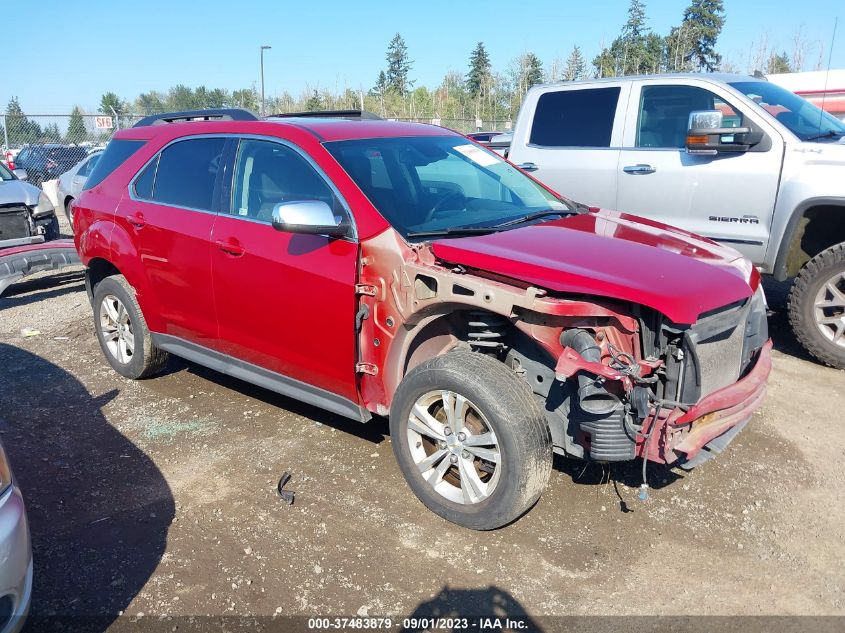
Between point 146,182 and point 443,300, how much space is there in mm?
2715

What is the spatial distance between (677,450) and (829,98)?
11873 millimetres

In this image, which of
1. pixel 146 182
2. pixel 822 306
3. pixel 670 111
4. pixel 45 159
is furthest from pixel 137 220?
pixel 45 159

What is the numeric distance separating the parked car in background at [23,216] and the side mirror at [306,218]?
7.36 meters

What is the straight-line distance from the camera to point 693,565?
3145 mm

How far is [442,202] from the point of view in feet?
12.9

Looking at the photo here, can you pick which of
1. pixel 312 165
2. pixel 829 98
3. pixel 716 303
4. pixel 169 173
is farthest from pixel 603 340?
pixel 829 98

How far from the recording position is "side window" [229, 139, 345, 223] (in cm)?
390

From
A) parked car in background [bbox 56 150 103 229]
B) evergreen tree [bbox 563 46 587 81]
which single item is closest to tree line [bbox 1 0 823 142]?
evergreen tree [bbox 563 46 587 81]

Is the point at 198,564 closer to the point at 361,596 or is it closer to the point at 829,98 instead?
the point at 361,596

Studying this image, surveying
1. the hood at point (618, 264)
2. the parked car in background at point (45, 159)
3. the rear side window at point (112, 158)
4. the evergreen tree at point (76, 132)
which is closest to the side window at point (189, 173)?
the rear side window at point (112, 158)

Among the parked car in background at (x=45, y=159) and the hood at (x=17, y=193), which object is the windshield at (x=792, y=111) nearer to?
the hood at (x=17, y=193)

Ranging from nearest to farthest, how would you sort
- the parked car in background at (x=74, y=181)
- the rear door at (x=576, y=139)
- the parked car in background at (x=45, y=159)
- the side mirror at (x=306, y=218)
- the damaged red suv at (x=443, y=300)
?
the damaged red suv at (x=443, y=300) < the side mirror at (x=306, y=218) < the rear door at (x=576, y=139) < the parked car in background at (x=74, y=181) < the parked car in background at (x=45, y=159)

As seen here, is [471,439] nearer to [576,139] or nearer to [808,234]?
[808,234]

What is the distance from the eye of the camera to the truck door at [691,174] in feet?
18.3
